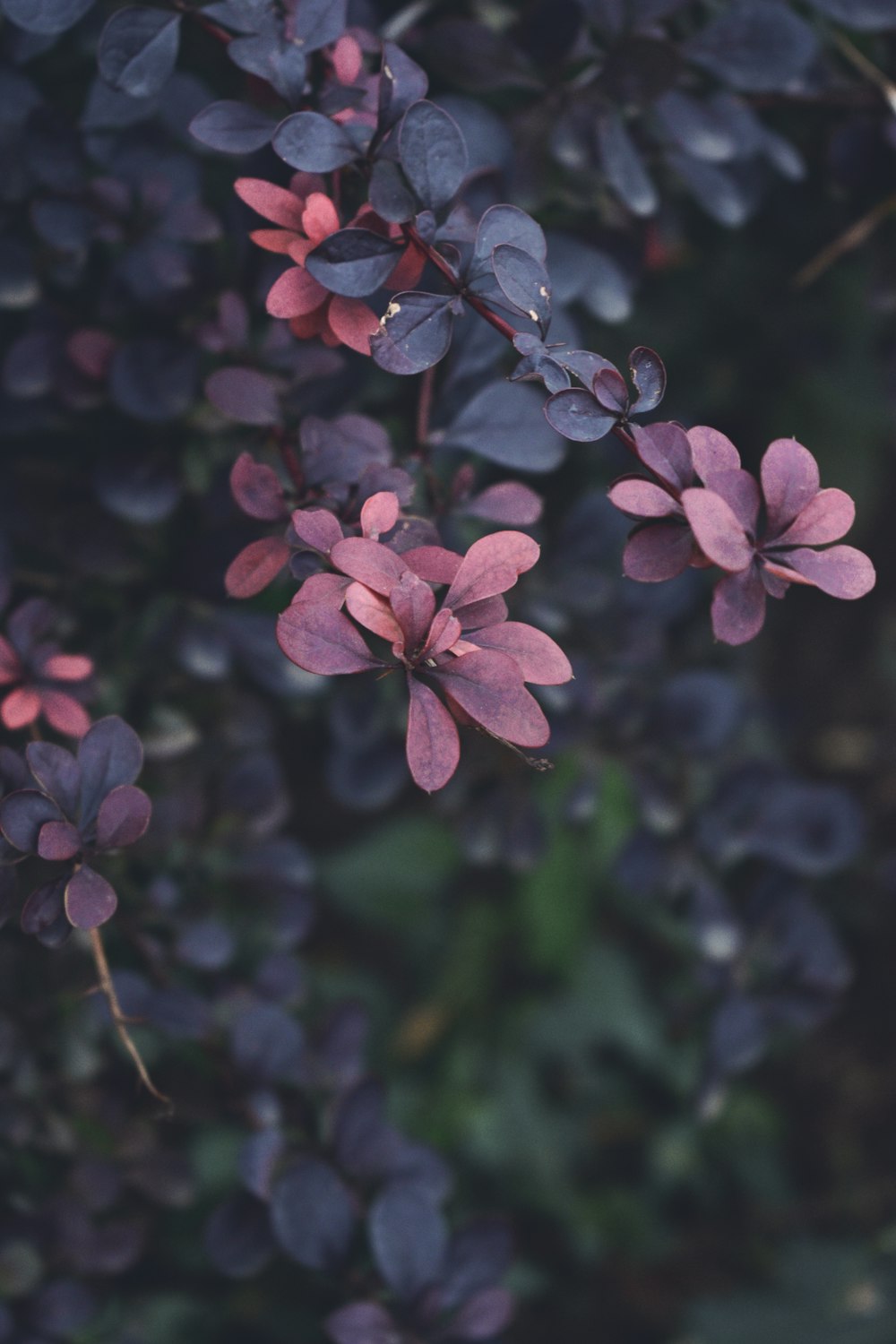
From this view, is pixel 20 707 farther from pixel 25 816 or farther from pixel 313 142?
pixel 313 142

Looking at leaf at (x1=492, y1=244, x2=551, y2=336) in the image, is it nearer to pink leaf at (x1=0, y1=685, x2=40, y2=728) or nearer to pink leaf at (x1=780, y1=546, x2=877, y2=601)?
pink leaf at (x1=780, y1=546, x2=877, y2=601)

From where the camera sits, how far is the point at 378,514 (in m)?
0.60

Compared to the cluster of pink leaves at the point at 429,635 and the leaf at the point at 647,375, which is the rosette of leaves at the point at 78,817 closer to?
the cluster of pink leaves at the point at 429,635

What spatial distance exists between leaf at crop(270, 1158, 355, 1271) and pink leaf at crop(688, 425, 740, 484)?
651 mm

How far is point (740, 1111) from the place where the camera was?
5.34 ft

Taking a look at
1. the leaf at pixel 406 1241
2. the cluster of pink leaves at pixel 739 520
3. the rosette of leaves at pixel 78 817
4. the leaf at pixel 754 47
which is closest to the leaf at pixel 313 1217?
the leaf at pixel 406 1241

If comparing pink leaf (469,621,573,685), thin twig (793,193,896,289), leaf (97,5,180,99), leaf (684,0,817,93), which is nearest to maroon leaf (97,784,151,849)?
pink leaf (469,621,573,685)

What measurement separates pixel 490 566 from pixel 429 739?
99mm

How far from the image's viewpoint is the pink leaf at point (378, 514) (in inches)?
23.4

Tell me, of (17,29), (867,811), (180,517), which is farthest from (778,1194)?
(17,29)

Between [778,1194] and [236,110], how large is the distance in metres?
1.58

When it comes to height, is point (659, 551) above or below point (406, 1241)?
above

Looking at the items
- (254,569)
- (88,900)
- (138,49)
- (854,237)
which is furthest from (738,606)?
(854,237)

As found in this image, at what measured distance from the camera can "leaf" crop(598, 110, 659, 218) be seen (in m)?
0.87
